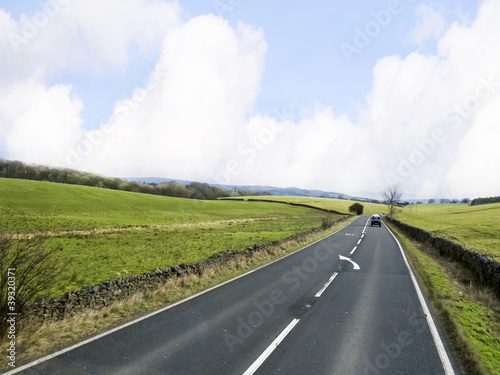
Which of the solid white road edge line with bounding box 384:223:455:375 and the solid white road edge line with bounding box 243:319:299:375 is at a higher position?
the solid white road edge line with bounding box 384:223:455:375

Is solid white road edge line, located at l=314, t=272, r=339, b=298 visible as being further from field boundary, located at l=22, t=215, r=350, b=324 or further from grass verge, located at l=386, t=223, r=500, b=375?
field boundary, located at l=22, t=215, r=350, b=324

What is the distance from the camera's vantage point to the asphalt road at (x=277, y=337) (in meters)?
5.45

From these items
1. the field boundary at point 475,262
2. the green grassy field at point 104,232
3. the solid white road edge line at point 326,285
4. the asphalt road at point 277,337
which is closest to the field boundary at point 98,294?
the asphalt road at point 277,337

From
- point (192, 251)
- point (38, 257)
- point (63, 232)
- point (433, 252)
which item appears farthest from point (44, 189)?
point (433, 252)

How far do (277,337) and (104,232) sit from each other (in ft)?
99.1

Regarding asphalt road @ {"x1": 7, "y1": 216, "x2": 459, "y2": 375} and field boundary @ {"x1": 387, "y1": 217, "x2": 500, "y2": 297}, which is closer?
asphalt road @ {"x1": 7, "y1": 216, "x2": 459, "y2": 375}

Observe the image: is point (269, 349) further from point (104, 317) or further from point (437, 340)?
point (104, 317)

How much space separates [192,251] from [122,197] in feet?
179

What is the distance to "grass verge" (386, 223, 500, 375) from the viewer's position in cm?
593

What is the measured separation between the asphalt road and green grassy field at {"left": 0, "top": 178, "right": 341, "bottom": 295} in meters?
3.93

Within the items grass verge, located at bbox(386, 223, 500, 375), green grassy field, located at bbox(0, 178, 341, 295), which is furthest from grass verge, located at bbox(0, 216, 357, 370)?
grass verge, located at bbox(386, 223, 500, 375)

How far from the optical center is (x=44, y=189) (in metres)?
58.7

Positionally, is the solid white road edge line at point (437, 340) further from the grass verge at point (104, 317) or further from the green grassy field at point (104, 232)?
the green grassy field at point (104, 232)

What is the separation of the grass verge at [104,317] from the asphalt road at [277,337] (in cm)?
49
